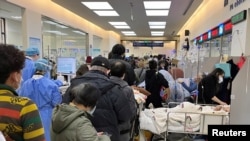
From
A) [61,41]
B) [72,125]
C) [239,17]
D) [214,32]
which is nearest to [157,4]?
[214,32]

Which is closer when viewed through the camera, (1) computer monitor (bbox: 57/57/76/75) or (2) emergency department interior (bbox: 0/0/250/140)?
(2) emergency department interior (bbox: 0/0/250/140)

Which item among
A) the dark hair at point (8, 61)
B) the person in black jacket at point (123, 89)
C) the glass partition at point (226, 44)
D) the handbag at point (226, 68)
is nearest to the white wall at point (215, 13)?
the glass partition at point (226, 44)

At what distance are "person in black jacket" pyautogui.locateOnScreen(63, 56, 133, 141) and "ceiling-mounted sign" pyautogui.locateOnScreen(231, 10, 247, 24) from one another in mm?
3181

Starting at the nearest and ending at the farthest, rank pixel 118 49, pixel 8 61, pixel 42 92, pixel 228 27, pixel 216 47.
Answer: pixel 8 61 < pixel 42 92 < pixel 118 49 < pixel 228 27 < pixel 216 47

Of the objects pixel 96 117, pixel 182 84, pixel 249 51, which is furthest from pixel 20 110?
pixel 182 84

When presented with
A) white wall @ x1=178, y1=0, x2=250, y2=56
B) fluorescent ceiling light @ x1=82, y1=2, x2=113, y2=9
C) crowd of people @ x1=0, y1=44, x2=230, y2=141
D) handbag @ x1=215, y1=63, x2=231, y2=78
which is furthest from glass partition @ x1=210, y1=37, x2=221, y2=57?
fluorescent ceiling light @ x1=82, y1=2, x2=113, y2=9

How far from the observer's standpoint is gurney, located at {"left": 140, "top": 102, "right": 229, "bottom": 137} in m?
3.22

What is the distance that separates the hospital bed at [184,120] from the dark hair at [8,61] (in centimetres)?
239

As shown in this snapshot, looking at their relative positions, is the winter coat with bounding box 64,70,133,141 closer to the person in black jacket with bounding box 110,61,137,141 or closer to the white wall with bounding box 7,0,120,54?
the person in black jacket with bounding box 110,61,137,141

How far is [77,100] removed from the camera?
1.59m

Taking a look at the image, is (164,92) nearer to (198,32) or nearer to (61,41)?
(198,32)

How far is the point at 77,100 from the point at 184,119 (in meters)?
2.03

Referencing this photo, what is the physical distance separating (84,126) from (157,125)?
6.71 feet

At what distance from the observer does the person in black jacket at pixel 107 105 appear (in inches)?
84.4
